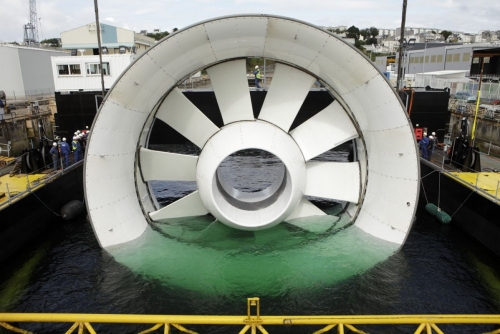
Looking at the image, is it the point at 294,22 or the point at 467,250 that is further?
the point at 467,250

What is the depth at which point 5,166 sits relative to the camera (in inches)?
631

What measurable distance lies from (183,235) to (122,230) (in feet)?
5.72

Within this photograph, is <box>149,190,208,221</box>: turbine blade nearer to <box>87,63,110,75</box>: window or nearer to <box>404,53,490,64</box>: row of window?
<box>87,63,110,75</box>: window

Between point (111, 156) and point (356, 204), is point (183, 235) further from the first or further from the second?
point (356, 204)

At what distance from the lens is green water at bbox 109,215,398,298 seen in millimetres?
8555

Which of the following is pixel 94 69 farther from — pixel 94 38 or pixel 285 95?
pixel 285 95

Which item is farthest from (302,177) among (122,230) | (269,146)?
(122,230)

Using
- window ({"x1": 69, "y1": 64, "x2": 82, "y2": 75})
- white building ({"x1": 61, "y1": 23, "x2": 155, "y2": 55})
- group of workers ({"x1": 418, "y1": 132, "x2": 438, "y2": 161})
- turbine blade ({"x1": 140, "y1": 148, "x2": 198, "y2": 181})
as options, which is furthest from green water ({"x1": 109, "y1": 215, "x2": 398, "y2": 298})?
white building ({"x1": 61, "y1": 23, "x2": 155, "y2": 55})

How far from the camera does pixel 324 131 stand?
10.0 metres

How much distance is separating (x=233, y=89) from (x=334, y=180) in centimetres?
368

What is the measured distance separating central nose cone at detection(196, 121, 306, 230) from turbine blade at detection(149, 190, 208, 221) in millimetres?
870

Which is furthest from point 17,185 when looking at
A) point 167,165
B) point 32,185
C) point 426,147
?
point 426,147

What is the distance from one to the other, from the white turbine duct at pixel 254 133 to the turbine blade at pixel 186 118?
3 centimetres

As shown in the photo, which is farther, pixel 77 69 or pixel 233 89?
pixel 77 69
